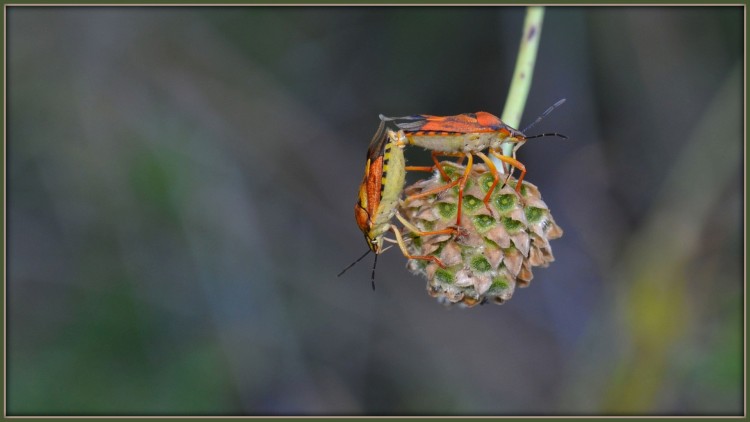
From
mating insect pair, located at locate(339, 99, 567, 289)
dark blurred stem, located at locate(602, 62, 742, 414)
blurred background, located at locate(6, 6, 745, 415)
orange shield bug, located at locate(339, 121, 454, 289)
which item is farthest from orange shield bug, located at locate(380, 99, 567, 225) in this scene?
blurred background, located at locate(6, 6, 745, 415)

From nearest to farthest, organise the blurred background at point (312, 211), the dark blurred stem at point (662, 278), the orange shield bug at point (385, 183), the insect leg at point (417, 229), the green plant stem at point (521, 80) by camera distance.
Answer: the green plant stem at point (521, 80)
the insect leg at point (417, 229)
the orange shield bug at point (385, 183)
the dark blurred stem at point (662, 278)
the blurred background at point (312, 211)

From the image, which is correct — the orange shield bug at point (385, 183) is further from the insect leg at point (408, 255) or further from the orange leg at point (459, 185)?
the orange leg at point (459, 185)

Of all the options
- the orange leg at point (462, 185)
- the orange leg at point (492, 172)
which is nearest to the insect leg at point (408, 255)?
the orange leg at point (462, 185)

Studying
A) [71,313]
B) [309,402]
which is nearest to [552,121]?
[309,402]

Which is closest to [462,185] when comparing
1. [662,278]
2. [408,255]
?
[408,255]

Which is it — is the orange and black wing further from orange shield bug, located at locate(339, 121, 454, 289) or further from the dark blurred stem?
the dark blurred stem

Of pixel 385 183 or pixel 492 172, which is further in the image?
pixel 385 183

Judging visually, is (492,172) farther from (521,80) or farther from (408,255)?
(408,255)
